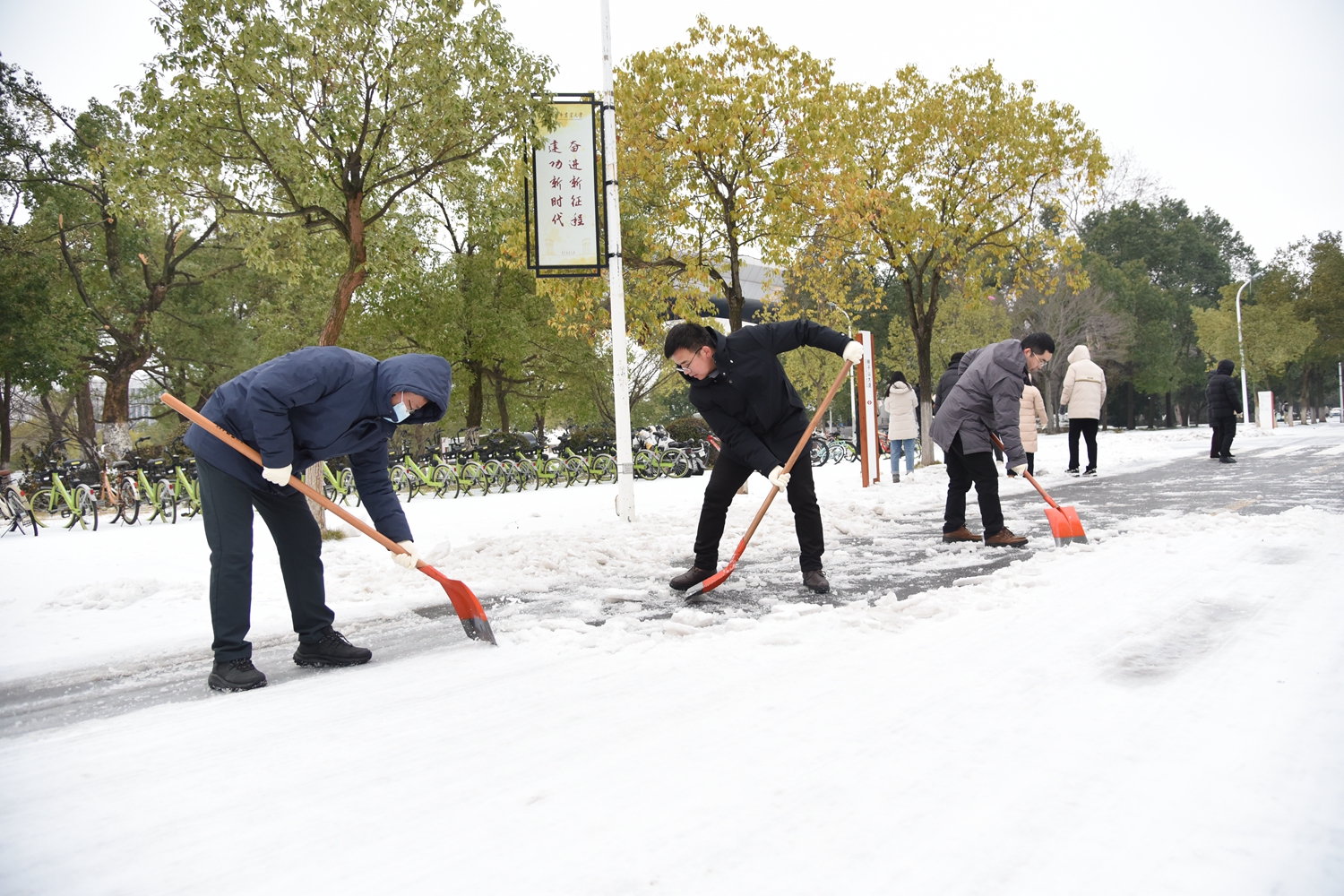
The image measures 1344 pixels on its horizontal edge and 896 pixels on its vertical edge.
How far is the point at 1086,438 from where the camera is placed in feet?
40.6

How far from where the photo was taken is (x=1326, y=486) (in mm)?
8938

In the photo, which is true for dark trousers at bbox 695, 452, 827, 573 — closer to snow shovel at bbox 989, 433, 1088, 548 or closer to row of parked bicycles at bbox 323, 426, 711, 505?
snow shovel at bbox 989, 433, 1088, 548

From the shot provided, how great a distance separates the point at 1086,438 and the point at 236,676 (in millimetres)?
12111

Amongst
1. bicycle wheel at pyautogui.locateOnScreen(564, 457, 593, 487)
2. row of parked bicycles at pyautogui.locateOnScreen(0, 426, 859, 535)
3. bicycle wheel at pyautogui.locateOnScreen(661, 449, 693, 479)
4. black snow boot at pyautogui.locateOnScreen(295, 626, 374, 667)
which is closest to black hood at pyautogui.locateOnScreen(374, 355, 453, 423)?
black snow boot at pyautogui.locateOnScreen(295, 626, 374, 667)

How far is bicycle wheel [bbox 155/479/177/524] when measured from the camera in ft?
40.4

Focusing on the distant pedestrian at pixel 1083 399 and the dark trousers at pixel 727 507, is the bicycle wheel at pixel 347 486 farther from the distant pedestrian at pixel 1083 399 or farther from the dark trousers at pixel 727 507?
the distant pedestrian at pixel 1083 399

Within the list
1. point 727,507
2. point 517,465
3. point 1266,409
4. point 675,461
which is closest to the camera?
point 727,507

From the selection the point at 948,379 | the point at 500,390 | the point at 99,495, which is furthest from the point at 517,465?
the point at 948,379

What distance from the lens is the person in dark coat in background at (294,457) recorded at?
344 cm

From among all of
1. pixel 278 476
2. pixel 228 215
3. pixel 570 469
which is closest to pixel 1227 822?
pixel 278 476

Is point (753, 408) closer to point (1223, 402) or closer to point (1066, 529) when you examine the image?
point (1066, 529)

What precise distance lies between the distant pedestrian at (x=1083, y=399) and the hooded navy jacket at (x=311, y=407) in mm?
10671

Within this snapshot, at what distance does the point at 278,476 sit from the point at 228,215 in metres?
6.72

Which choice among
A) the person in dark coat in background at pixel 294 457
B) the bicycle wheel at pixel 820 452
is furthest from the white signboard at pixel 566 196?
the bicycle wheel at pixel 820 452
